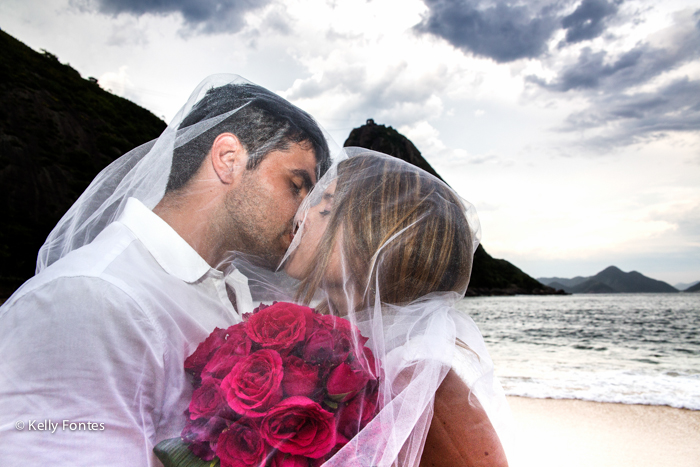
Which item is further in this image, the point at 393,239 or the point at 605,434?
the point at 605,434

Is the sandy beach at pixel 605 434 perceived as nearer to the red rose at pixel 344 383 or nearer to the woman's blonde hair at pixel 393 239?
the woman's blonde hair at pixel 393 239

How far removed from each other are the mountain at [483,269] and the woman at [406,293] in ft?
195

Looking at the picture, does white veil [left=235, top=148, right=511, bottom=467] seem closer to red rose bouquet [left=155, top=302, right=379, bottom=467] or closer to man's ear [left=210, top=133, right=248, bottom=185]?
red rose bouquet [left=155, top=302, right=379, bottom=467]

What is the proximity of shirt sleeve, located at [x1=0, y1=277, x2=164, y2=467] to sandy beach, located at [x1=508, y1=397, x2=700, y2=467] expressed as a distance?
11.6 ft

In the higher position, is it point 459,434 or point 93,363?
point 93,363

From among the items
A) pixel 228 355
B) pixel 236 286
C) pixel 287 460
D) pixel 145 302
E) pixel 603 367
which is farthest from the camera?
pixel 603 367

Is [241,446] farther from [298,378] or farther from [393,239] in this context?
[393,239]

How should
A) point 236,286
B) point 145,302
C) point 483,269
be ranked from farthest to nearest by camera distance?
point 483,269, point 236,286, point 145,302

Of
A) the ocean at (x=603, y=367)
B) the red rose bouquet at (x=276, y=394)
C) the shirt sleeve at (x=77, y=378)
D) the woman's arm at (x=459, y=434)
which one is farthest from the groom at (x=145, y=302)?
the ocean at (x=603, y=367)

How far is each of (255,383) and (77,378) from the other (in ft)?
1.68

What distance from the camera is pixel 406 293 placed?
1673 mm

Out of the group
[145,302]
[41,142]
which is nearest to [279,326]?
[145,302]

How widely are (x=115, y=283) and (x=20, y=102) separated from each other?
32118 mm

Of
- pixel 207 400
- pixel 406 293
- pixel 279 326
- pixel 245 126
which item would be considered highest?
pixel 245 126
